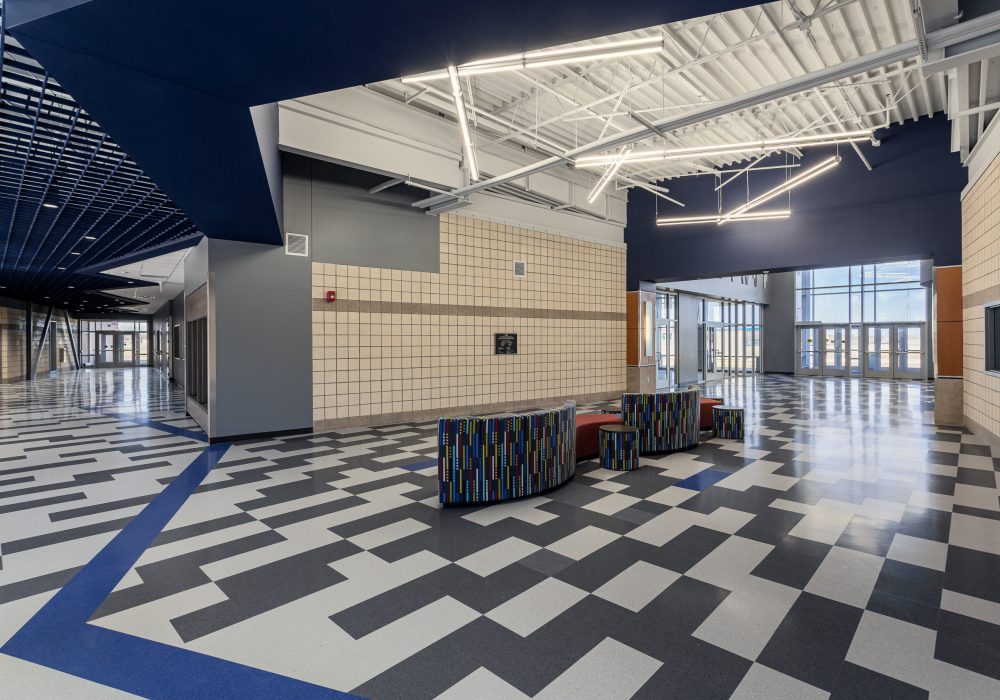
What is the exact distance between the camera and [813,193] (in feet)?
32.0

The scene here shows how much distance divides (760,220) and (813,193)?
1.06 metres

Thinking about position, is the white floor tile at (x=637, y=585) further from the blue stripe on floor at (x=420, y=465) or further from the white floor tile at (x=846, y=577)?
the blue stripe on floor at (x=420, y=465)

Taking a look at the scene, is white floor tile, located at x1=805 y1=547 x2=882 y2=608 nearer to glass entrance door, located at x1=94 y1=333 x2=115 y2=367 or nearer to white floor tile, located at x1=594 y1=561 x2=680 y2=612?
white floor tile, located at x1=594 y1=561 x2=680 y2=612

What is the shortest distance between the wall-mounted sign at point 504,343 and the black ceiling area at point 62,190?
18.9ft

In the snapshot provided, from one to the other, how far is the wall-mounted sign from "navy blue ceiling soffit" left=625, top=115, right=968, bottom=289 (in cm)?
450

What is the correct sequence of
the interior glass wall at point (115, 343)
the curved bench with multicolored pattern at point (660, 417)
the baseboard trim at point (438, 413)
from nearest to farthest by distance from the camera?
the curved bench with multicolored pattern at point (660, 417)
the baseboard trim at point (438, 413)
the interior glass wall at point (115, 343)

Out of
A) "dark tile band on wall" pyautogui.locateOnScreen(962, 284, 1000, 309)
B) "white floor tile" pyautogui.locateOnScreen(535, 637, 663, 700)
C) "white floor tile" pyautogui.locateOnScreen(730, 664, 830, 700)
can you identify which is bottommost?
"white floor tile" pyautogui.locateOnScreen(730, 664, 830, 700)

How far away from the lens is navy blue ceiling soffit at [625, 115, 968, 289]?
848 centimetres

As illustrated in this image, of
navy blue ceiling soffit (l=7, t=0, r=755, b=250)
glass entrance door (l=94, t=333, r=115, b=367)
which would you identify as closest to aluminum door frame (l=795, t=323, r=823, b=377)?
navy blue ceiling soffit (l=7, t=0, r=755, b=250)

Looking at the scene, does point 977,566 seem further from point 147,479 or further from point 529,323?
point 529,323

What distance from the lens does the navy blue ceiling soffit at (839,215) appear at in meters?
8.48

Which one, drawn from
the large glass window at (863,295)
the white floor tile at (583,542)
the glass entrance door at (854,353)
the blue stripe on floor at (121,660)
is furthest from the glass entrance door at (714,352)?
the blue stripe on floor at (121,660)

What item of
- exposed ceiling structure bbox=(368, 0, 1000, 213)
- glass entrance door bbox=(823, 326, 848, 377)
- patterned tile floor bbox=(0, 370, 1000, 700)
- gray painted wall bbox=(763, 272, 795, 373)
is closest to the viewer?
patterned tile floor bbox=(0, 370, 1000, 700)

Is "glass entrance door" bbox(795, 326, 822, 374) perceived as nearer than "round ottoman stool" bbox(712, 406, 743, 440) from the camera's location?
No
